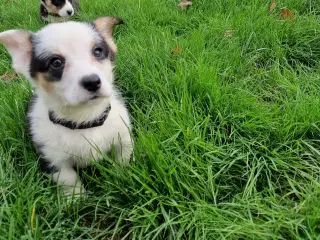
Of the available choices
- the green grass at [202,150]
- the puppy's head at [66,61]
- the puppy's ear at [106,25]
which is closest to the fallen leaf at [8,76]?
the green grass at [202,150]

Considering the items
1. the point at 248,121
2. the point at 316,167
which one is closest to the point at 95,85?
the point at 248,121

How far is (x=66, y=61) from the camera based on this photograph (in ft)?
5.75

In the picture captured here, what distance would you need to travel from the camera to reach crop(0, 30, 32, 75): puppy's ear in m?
1.97

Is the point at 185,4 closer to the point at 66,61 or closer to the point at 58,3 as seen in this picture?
the point at 58,3

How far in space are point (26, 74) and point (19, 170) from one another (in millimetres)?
529

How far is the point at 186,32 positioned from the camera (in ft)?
11.0

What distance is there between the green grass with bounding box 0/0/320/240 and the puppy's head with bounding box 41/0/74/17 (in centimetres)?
191

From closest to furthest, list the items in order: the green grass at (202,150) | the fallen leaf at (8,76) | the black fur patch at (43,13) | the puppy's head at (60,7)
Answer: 1. the green grass at (202,150)
2. the fallen leaf at (8,76)
3. the black fur patch at (43,13)
4. the puppy's head at (60,7)

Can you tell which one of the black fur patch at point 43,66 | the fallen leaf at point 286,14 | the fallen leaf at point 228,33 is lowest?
the fallen leaf at point 228,33

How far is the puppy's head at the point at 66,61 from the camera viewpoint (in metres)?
1.71

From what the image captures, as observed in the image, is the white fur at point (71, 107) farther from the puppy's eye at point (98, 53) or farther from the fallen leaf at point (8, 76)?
the fallen leaf at point (8, 76)

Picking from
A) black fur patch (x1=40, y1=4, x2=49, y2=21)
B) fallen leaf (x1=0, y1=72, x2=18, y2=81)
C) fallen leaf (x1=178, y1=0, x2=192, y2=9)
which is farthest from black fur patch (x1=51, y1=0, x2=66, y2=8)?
fallen leaf (x1=0, y1=72, x2=18, y2=81)

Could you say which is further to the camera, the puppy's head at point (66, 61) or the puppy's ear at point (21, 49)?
the puppy's ear at point (21, 49)

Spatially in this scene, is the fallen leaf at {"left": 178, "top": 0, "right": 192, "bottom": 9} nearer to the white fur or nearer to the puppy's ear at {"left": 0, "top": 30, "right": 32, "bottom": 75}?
the white fur
